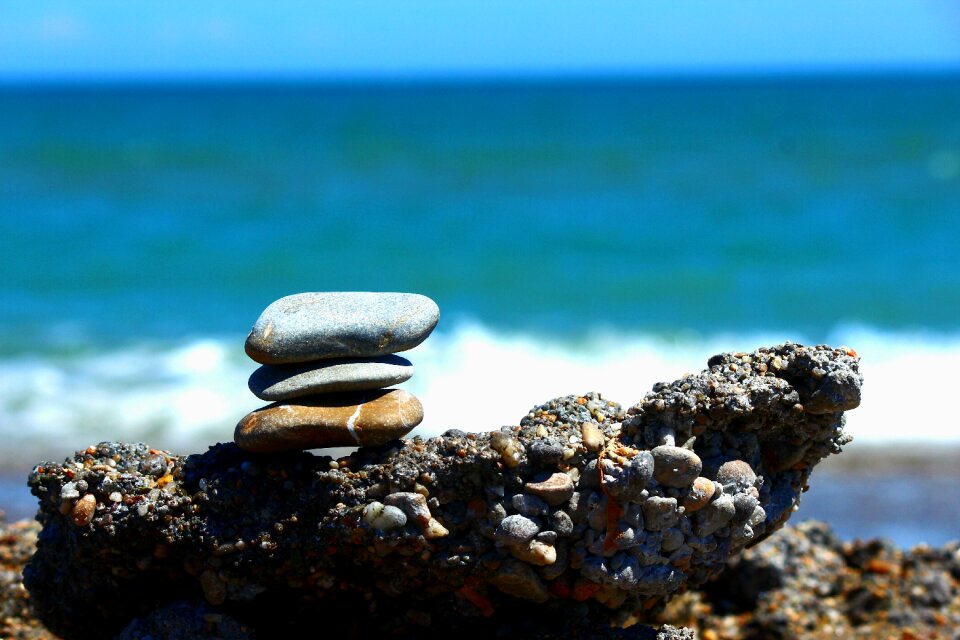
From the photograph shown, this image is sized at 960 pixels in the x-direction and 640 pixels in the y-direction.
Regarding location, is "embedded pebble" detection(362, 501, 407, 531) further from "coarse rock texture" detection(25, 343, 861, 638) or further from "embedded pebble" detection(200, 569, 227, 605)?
"embedded pebble" detection(200, 569, 227, 605)

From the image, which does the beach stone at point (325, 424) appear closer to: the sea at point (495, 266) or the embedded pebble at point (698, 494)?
the embedded pebble at point (698, 494)

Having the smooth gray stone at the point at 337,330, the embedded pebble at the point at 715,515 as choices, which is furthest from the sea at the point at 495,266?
the smooth gray stone at the point at 337,330

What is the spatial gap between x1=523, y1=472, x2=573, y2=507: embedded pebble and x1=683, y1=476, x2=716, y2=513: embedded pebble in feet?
1.36

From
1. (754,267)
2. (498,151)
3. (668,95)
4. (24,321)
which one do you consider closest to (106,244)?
(24,321)

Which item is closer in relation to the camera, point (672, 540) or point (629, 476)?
point (629, 476)

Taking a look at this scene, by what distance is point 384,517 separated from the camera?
3928 mm

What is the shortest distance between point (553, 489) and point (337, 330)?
94cm

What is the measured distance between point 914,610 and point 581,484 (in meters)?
2.97

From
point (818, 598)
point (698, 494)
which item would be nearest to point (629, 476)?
point (698, 494)

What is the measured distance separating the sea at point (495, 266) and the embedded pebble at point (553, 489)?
4533 mm

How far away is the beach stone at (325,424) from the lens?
3990 millimetres

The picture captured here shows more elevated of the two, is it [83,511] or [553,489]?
[553,489]

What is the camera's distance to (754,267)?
16.2 m

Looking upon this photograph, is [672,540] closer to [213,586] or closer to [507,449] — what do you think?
[507,449]
